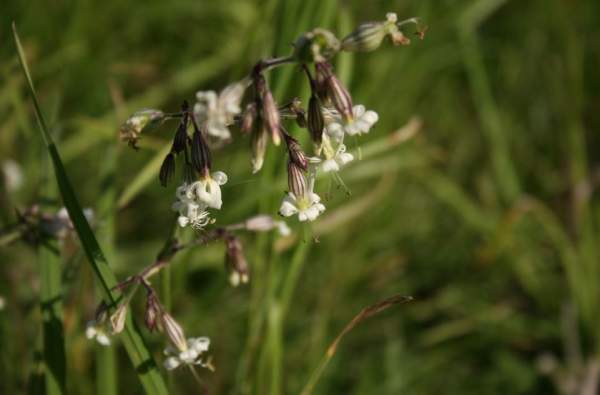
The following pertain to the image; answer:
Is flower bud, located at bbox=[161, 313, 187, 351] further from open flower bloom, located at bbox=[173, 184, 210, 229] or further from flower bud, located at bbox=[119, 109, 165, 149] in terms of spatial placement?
flower bud, located at bbox=[119, 109, 165, 149]

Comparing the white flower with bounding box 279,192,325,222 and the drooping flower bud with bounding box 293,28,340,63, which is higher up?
the drooping flower bud with bounding box 293,28,340,63

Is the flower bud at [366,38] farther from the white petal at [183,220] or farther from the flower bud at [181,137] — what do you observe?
the white petal at [183,220]

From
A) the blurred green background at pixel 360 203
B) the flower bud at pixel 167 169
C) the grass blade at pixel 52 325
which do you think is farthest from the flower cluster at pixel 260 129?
the blurred green background at pixel 360 203

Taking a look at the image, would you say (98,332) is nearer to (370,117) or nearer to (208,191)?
(208,191)

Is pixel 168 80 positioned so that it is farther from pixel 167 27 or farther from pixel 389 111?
pixel 389 111

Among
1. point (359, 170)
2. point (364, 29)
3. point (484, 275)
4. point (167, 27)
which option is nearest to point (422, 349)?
point (484, 275)

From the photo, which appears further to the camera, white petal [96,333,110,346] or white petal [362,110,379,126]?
white petal [96,333,110,346]

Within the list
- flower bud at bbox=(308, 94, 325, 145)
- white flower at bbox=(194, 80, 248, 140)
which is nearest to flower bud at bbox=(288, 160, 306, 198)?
flower bud at bbox=(308, 94, 325, 145)
